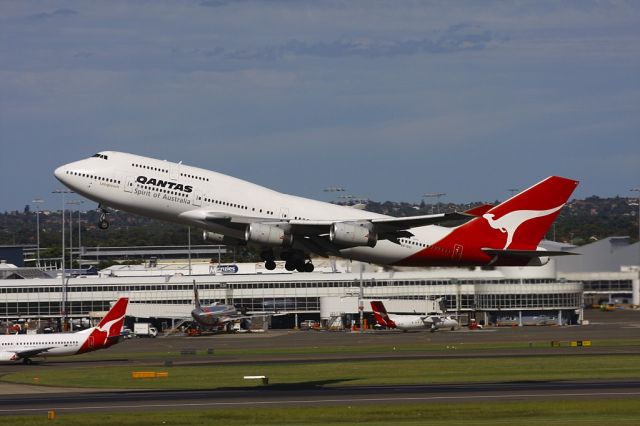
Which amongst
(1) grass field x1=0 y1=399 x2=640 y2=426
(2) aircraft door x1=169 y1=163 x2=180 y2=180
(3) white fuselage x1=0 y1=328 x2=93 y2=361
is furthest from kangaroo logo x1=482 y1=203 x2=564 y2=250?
(3) white fuselage x1=0 y1=328 x2=93 y2=361

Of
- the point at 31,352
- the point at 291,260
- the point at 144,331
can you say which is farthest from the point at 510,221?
the point at 144,331

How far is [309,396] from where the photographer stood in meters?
59.0

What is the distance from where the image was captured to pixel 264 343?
111562 mm

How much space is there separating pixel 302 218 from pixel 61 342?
2709 cm

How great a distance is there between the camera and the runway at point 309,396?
184 feet

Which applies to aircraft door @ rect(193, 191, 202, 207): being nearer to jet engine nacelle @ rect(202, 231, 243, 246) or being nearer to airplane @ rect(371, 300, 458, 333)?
jet engine nacelle @ rect(202, 231, 243, 246)

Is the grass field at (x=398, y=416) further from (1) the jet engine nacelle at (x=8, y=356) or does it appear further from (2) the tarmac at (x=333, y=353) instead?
(1) the jet engine nacelle at (x=8, y=356)

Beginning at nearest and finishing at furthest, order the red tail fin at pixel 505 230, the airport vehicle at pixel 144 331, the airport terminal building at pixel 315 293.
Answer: the red tail fin at pixel 505 230 < the airport vehicle at pixel 144 331 < the airport terminal building at pixel 315 293

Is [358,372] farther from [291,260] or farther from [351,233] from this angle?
[351,233]

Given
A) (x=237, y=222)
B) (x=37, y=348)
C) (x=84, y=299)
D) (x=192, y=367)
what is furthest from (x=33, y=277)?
(x=237, y=222)

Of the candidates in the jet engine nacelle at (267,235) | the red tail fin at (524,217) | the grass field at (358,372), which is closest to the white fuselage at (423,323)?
the grass field at (358,372)

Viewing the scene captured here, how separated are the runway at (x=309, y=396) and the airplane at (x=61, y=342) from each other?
26.6 m

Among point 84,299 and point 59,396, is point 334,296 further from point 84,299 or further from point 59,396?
point 59,396

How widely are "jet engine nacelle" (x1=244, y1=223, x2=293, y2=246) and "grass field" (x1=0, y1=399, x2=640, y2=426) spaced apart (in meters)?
19.6
